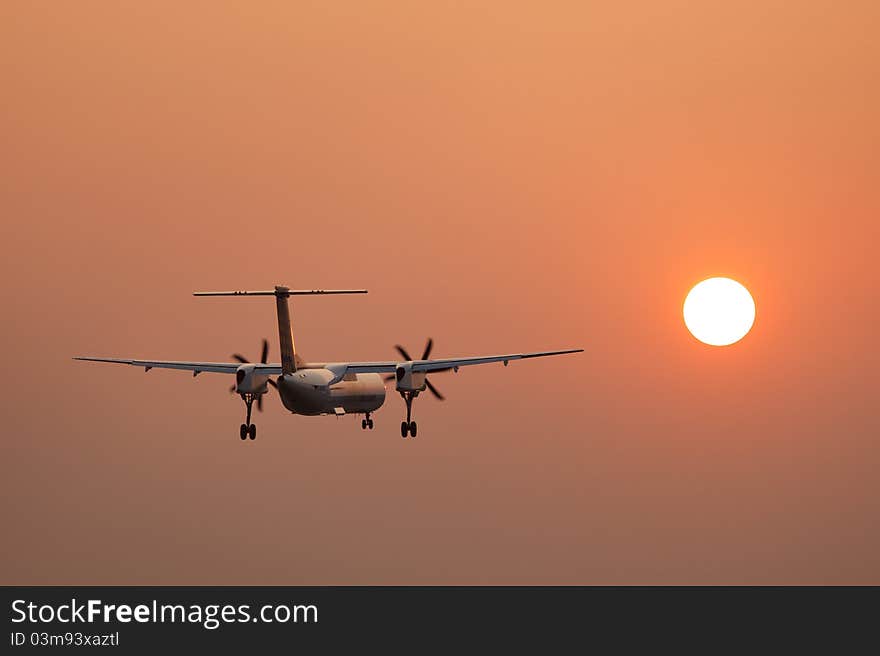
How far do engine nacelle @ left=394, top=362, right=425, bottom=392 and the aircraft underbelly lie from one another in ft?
11.8

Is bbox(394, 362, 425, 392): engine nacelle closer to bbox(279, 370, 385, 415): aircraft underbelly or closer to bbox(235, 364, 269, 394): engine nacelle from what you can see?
bbox(279, 370, 385, 415): aircraft underbelly

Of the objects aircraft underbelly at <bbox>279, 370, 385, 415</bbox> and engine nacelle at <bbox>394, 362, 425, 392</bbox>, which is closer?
aircraft underbelly at <bbox>279, 370, 385, 415</bbox>

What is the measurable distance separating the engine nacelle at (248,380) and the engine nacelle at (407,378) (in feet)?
25.5

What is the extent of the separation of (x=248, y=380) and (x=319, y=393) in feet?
14.3

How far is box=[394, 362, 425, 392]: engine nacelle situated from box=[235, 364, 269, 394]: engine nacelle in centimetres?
776

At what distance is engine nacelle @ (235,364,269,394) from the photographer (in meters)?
86.6

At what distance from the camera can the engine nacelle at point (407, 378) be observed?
88.1 meters

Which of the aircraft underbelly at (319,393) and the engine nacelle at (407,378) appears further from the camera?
the engine nacelle at (407,378)

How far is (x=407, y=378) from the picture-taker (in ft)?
291

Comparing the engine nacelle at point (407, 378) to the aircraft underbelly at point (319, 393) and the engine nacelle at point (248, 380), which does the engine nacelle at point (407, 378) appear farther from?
the engine nacelle at point (248, 380)
